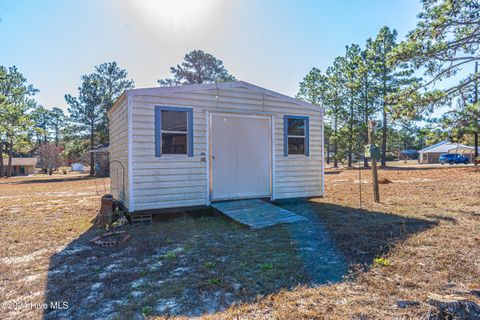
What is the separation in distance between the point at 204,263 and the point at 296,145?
14.9ft

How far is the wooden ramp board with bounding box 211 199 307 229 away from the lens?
531 centimetres

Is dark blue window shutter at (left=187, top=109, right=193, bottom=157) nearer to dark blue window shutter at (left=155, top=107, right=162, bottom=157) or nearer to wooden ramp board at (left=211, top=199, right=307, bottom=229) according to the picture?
dark blue window shutter at (left=155, top=107, right=162, bottom=157)

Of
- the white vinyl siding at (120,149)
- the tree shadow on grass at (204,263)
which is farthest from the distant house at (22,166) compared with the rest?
the tree shadow on grass at (204,263)

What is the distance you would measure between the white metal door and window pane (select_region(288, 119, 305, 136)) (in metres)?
0.62

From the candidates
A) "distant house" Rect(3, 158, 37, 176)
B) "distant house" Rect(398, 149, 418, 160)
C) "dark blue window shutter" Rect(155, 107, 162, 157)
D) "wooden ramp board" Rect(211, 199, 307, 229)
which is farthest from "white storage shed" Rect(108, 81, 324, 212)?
"distant house" Rect(398, 149, 418, 160)

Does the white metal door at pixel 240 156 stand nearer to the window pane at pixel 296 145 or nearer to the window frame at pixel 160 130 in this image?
the window frame at pixel 160 130

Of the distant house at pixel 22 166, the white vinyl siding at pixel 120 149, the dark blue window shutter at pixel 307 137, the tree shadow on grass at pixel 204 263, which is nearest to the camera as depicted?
the tree shadow on grass at pixel 204 263

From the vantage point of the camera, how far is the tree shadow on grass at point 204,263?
2555 millimetres

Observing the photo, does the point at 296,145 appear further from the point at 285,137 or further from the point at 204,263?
the point at 204,263

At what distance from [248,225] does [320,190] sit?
3.29 meters

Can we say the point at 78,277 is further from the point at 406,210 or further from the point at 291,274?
the point at 406,210

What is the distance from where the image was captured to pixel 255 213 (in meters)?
5.78

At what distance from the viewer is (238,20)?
798cm

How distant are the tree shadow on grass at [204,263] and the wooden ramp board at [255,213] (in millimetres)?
170
